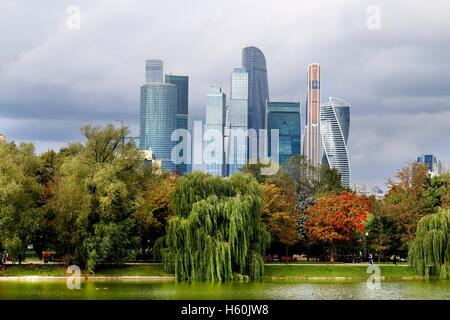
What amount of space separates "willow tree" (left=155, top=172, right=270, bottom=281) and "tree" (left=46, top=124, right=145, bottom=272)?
129 inches

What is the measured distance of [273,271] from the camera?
131 feet

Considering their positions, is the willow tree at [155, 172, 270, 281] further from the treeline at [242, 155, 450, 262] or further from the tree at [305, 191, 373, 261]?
the tree at [305, 191, 373, 261]

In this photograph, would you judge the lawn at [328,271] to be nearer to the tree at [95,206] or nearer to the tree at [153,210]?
the tree at [153,210]

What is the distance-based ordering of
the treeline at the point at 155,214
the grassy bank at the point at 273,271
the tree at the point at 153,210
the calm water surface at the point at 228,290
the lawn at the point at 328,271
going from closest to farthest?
the calm water surface at the point at 228,290 → the treeline at the point at 155,214 → the grassy bank at the point at 273,271 → the lawn at the point at 328,271 → the tree at the point at 153,210

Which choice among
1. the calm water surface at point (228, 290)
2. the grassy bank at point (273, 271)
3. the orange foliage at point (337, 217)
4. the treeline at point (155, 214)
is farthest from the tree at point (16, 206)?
the orange foliage at point (337, 217)

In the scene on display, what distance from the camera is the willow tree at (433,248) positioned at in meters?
37.0

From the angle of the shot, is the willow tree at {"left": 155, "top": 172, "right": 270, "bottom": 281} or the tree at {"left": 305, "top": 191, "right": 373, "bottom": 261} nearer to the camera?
the willow tree at {"left": 155, "top": 172, "right": 270, "bottom": 281}

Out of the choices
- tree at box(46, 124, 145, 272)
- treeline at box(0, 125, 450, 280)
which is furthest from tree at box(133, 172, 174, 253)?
tree at box(46, 124, 145, 272)

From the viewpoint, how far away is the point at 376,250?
46.0 metres

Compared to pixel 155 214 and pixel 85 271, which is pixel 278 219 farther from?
pixel 85 271

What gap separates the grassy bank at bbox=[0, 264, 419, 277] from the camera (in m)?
37.8

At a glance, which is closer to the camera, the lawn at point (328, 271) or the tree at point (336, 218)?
the lawn at point (328, 271)

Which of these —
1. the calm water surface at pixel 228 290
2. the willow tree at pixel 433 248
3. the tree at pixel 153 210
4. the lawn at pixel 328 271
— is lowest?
the calm water surface at pixel 228 290

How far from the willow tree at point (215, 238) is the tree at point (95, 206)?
129 inches
